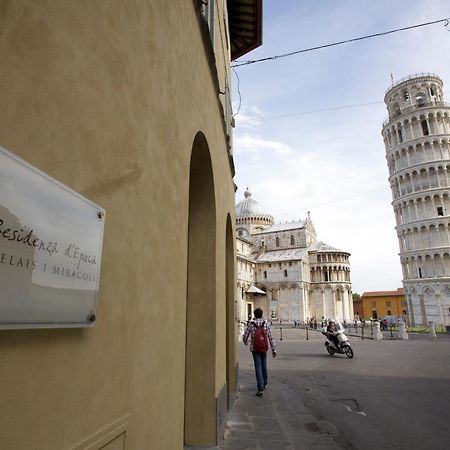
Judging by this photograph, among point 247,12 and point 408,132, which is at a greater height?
point 408,132

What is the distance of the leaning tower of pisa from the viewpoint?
40.5 metres

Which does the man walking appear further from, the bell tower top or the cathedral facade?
the bell tower top

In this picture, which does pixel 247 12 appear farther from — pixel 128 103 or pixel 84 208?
pixel 84 208

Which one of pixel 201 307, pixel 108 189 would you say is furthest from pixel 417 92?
pixel 108 189

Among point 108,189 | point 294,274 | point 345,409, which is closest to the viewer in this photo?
point 108,189

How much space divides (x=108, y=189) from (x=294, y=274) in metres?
54.0

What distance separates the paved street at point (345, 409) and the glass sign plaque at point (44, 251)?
4.21 metres

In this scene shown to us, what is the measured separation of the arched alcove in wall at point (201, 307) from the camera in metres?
4.18

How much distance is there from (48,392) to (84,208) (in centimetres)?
67

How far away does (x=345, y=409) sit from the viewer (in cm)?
629

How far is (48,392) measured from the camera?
3.63ft

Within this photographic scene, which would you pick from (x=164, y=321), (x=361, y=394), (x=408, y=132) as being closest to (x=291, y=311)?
(x=408, y=132)

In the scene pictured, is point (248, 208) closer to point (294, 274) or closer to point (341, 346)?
point (294, 274)

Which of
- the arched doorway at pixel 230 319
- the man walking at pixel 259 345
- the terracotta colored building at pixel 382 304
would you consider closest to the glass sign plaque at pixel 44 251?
the arched doorway at pixel 230 319
